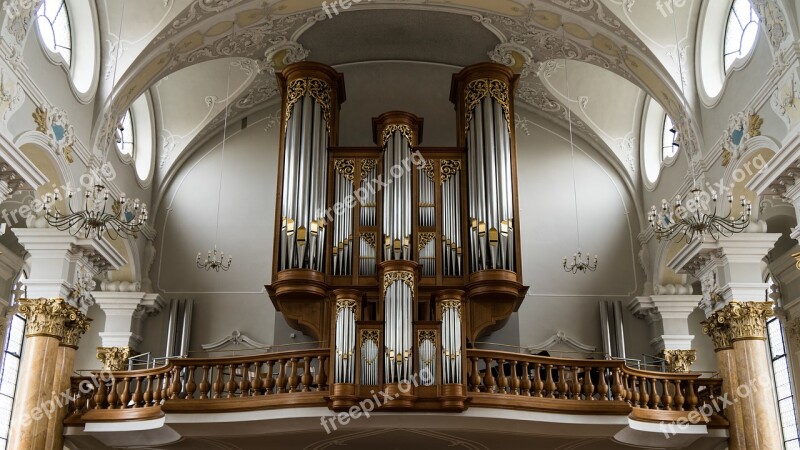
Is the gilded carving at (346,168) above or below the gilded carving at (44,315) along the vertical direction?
above

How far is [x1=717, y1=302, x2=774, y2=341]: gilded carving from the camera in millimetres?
12477

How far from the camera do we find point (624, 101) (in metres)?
17.1

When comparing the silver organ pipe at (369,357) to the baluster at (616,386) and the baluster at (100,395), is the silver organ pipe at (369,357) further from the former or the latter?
the baluster at (100,395)

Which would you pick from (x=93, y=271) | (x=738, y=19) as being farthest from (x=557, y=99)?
(x=93, y=271)

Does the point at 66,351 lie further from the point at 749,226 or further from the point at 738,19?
the point at 738,19

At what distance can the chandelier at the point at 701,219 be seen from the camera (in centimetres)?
1116

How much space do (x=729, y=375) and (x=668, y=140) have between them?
539 cm

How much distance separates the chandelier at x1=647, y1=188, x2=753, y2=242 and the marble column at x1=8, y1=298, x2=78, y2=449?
835 centimetres

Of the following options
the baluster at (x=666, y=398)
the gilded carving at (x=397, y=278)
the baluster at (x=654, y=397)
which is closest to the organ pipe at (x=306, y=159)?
the gilded carving at (x=397, y=278)

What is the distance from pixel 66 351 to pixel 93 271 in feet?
4.49

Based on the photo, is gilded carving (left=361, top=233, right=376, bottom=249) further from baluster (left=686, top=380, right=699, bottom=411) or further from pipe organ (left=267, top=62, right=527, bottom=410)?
baluster (left=686, top=380, right=699, bottom=411)

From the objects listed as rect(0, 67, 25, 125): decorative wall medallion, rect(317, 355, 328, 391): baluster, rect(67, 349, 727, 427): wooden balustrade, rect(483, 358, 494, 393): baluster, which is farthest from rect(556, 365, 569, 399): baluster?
rect(0, 67, 25, 125): decorative wall medallion

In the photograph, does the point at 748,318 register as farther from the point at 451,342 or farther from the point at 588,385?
the point at 451,342

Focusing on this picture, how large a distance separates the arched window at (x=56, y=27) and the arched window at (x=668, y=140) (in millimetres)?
10370
